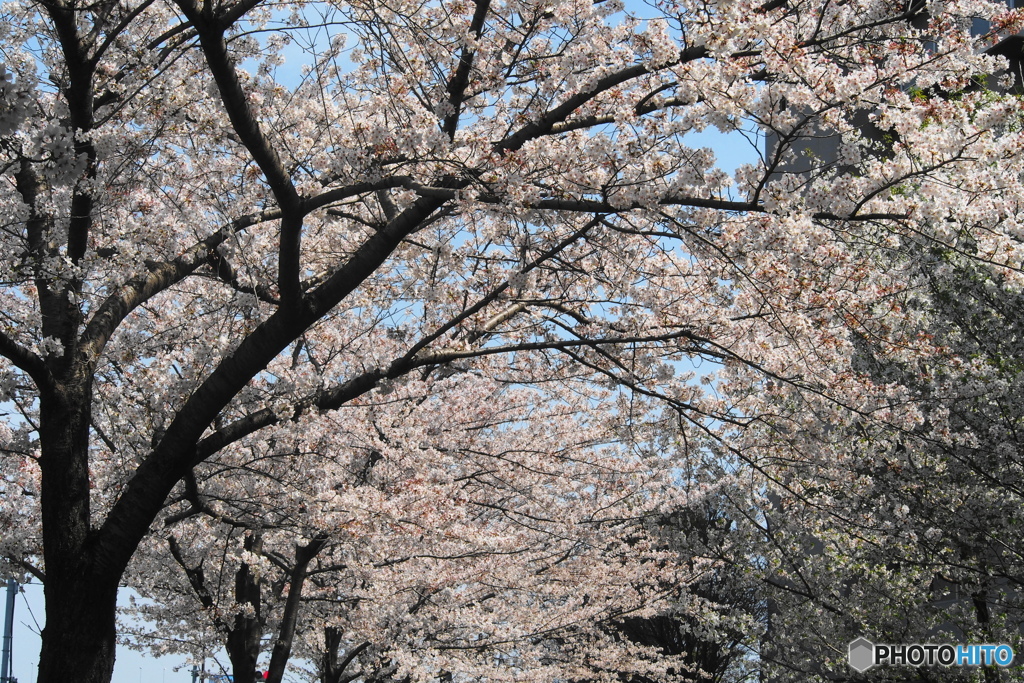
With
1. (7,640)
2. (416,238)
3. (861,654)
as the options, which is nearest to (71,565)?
(416,238)

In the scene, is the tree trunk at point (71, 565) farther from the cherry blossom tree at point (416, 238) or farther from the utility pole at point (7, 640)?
the utility pole at point (7, 640)

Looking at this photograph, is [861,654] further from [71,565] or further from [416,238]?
[71,565]

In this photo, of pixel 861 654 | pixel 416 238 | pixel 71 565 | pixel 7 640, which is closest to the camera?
pixel 71 565

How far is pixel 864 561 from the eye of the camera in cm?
1001

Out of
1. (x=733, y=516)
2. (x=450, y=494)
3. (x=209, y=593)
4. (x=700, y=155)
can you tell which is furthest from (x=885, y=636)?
(x=209, y=593)

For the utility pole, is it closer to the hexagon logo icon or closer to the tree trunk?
the tree trunk

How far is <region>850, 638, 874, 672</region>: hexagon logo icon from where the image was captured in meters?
9.48

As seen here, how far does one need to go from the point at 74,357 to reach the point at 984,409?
25.6 ft

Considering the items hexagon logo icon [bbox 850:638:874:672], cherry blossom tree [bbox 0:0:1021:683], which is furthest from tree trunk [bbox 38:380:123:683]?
hexagon logo icon [bbox 850:638:874:672]

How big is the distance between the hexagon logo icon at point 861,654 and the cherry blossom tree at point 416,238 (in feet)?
5.58

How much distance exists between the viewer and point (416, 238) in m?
7.95

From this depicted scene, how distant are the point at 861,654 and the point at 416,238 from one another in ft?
22.9

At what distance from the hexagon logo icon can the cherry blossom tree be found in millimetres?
1702

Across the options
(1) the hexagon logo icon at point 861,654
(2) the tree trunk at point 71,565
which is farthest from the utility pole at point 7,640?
(1) the hexagon logo icon at point 861,654
